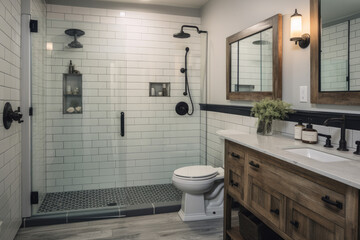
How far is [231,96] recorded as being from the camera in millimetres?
3184

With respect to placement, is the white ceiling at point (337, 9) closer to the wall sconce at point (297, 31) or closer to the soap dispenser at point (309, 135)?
the wall sconce at point (297, 31)

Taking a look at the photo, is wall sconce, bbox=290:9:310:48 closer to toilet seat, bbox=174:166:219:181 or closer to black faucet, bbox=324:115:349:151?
black faucet, bbox=324:115:349:151

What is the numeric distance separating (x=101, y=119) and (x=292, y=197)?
228 cm

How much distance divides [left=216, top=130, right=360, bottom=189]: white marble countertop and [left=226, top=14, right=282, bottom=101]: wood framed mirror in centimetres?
53

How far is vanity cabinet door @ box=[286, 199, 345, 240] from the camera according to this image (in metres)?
1.23

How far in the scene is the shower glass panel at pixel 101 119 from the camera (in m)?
3.06

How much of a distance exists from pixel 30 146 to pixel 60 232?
0.89 metres

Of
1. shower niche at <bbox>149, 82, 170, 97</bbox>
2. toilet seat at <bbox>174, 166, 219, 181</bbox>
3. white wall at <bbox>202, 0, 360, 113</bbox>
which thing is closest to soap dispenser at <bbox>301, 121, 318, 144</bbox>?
white wall at <bbox>202, 0, 360, 113</bbox>

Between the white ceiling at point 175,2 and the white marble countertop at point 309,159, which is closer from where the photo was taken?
the white marble countertop at point 309,159

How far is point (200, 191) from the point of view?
2.91 m

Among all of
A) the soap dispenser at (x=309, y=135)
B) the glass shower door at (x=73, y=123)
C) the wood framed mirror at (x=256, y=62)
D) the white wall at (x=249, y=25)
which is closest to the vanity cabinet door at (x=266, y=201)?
the soap dispenser at (x=309, y=135)

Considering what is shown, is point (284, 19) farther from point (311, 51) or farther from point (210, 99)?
point (210, 99)

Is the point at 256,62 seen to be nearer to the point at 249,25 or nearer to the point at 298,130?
Answer: the point at 249,25

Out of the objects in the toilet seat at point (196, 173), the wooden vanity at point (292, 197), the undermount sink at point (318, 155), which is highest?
the undermount sink at point (318, 155)
